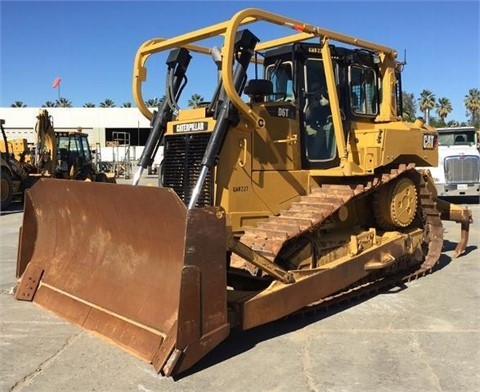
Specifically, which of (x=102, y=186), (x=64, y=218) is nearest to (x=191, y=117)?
(x=102, y=186)

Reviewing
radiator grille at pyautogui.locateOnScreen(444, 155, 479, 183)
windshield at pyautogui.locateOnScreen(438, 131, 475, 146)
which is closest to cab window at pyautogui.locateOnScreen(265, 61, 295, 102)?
radiator grille at pyautogui.locateOnScreen(444, 155, 479, 183)

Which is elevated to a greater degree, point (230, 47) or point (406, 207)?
point (230, 47)

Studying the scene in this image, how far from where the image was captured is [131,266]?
4988mm

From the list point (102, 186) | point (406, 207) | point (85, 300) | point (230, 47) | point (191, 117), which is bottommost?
point (85, 300)

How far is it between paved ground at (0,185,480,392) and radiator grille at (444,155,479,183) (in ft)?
31.5

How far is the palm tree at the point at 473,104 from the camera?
7888cm

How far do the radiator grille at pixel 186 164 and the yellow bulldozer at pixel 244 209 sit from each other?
0.06 feet

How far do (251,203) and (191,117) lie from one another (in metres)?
1.18

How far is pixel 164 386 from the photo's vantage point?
3.98 meters

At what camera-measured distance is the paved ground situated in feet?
13.2

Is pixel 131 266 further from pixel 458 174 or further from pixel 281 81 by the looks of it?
pixel 458 174

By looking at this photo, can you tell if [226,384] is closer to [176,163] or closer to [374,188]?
[176,163]

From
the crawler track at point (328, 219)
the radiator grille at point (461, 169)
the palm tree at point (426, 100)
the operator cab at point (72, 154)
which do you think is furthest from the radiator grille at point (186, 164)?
the palm tree at point (426, 100)

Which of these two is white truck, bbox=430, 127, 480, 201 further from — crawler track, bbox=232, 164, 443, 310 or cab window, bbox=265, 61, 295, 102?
cab window, bbox=265, 61, 295, 102
